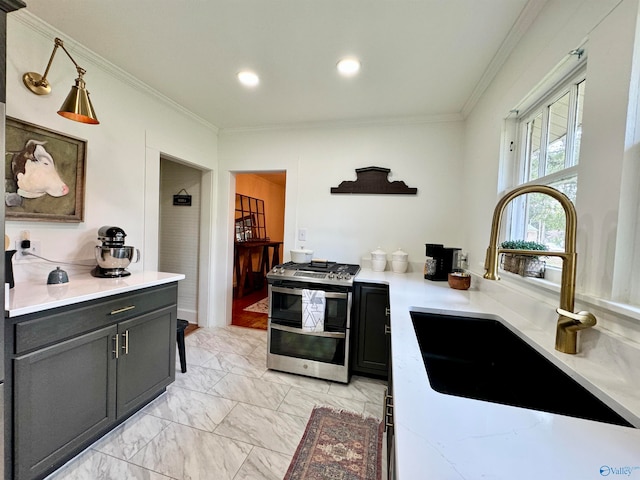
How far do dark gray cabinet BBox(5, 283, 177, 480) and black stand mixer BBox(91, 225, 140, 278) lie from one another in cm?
34

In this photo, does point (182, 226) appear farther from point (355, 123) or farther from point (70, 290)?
point (355, 123)

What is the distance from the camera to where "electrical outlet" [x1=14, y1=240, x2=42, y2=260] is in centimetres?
162

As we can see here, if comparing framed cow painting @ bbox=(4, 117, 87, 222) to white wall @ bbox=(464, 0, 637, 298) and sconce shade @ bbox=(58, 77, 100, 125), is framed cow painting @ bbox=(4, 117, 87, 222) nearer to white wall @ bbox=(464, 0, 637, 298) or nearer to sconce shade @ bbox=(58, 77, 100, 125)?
sconce shade @ bbox=(58, 77, 100, 125)

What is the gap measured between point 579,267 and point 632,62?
675mm

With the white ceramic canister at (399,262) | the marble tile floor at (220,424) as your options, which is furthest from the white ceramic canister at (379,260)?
the marble tile floor at (220,424)

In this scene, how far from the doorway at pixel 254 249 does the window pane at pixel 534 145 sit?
2.84 meters

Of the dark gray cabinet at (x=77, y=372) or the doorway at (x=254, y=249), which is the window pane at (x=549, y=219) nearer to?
the dark gray cabinet at (x=77, y=372)

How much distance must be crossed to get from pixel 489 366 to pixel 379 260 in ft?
4.83

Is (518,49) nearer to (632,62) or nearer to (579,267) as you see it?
(632,62)

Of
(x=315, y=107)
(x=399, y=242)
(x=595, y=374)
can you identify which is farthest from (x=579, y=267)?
(x=315, y=107)

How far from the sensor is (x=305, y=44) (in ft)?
Result: 5.76

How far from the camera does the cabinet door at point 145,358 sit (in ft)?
5.47

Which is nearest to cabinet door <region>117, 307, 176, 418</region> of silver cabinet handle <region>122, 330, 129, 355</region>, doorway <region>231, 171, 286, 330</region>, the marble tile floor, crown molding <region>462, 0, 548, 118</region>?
silver cabinet handle <region>122, 330, 129, 355</region>

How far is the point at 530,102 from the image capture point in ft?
5.17
